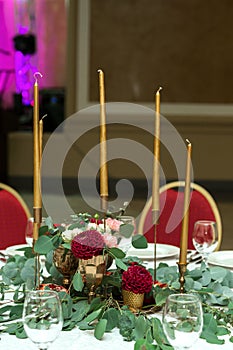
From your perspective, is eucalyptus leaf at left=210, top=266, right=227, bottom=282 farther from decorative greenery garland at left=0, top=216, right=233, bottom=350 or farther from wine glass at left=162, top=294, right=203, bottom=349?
wine glass at left=162, top=294, right=203, bottom=349

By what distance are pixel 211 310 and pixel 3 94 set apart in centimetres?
875

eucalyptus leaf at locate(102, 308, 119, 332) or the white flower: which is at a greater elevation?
the white flower

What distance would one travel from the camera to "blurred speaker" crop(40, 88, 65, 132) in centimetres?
986

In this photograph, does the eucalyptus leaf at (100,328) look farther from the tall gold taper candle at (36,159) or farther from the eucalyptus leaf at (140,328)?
the tall gold taper candle at (36,159)

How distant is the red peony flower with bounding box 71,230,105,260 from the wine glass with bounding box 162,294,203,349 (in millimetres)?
309

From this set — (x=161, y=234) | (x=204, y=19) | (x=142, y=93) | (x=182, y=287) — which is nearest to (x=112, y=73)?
(x=142, y=93)

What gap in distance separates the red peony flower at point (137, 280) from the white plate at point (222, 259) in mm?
683

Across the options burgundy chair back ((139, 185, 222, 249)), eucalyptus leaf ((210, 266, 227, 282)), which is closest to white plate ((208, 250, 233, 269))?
eucalyptus leaf ((210, 266, 227, 282))

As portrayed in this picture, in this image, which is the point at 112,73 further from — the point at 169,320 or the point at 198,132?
the point at 169,320

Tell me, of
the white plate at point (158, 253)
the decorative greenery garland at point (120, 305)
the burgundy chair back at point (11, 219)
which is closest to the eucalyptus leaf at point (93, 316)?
the decorative greenery garland at point (120, 305)

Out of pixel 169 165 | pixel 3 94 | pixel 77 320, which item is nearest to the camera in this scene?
pixel 77 320

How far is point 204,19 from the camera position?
30.2ft

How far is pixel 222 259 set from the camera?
2.36 m

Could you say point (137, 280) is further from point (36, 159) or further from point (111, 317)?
point (36, 159)
